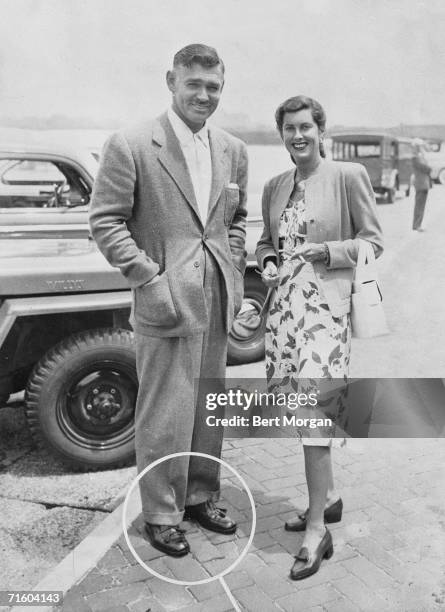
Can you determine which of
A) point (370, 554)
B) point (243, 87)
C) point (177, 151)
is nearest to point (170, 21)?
point (243, 87)

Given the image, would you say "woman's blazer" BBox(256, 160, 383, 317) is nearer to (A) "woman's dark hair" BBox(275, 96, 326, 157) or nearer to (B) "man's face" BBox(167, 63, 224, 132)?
(A) "woman's dark hair" BBox(275, 96, 326, 157)

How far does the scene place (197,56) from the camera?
2062 mm

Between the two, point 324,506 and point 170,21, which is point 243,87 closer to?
point 170,21

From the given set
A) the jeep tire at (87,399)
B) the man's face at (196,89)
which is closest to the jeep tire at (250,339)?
the jeep tire at (87,399)

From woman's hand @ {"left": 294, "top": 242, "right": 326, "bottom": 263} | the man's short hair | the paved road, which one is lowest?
the paved road

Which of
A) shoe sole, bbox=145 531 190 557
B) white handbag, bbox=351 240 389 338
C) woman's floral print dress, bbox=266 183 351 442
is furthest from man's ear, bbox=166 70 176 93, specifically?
shoe sole, bbox=145 531 190 557

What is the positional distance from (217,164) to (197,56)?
36 centimetres

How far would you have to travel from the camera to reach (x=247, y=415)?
261 centimetres

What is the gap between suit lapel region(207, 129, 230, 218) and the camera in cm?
225

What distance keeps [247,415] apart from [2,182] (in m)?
2.02

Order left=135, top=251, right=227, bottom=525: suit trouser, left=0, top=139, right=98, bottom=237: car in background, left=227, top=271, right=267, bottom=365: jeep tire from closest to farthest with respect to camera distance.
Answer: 1. left=135, top=251, right=227, bottom=525: suit trouser
2. left=0, top=139, right=98, bottom=237: car in background
3. left=227, top=271, right=267, bottom=365: jeep tire

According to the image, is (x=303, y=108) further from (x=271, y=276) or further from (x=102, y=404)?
(x=102, y=404)

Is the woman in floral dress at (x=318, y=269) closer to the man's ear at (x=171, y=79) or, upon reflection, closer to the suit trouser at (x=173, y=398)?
the suit trouser at (x=173, y=398)

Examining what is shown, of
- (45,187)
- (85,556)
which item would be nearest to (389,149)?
(45,187)
